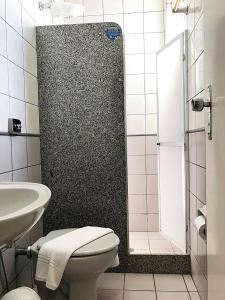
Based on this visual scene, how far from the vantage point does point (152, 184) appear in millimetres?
2732

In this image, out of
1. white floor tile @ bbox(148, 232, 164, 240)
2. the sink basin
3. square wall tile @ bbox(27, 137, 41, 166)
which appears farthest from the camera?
white floor tile @ bbox(148, 232, 164, 240)

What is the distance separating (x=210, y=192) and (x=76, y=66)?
4.52 feet

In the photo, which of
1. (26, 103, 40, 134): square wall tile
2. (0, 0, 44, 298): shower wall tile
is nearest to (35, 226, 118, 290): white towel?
(0, 0, 44, 298): shower wall tile

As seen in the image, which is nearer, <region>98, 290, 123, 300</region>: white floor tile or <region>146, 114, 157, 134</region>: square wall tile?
<region>98, 290, 123, 300</region>: white floor tile

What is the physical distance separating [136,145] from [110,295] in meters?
1.34

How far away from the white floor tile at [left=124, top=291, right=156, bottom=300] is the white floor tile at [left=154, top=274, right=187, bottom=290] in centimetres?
9

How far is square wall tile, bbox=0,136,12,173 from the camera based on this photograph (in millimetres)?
1468

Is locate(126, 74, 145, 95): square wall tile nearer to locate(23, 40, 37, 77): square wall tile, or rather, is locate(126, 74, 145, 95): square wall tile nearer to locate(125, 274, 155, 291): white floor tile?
locate(23, 40, 37, 77): square wall tile

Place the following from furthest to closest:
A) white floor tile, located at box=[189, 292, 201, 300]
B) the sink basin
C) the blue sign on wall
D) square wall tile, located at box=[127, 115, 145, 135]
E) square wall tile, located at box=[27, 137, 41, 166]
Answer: square wall tile, located at box=[127, 115, 145, 135]
the blue sign on wall
square wall tile, located at box=[27, 137, 41, 166]
white floor tile, located at box=[189, 292, 201, 300]
the sink basin

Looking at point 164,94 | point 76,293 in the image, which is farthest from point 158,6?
point 76,293

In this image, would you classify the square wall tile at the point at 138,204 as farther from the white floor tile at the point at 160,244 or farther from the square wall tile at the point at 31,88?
the square wall tile at the point at 31,88

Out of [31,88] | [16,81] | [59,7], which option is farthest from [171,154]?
[59,7]

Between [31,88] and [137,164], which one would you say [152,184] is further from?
[31,88]

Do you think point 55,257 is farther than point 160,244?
No
